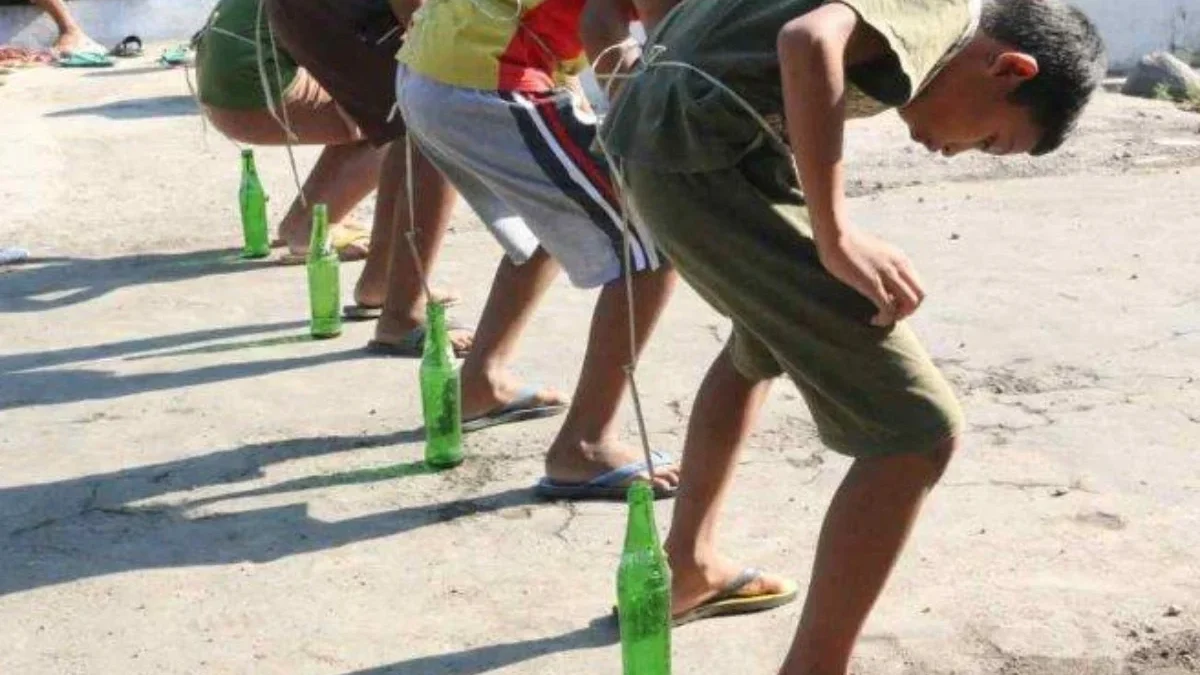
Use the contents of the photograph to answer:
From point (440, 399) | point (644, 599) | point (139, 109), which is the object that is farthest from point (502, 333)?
point (139, 109)

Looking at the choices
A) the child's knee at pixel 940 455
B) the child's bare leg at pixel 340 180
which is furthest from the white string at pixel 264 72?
the child's knee at pixel 940 455

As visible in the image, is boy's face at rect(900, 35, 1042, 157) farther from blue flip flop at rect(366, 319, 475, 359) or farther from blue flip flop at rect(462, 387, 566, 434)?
blue flip flop at rect(366, 319, 475, 359)

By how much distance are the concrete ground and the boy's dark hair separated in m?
1.06

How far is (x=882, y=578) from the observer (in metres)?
3.15

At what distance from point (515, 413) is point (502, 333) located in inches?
9.8

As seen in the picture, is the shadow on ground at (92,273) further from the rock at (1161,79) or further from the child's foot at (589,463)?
the rock at (1161,79)

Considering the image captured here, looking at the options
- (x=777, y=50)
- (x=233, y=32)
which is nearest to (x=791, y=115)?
(x=777, y=50)

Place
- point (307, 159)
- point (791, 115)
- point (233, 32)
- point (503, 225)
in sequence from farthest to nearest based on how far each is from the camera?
point (307, 159) → point (233, 32) → point (503, 225) → point (791, 115)

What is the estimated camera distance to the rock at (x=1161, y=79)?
9.95 m

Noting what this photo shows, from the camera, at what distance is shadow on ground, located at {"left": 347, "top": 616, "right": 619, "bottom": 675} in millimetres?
3545

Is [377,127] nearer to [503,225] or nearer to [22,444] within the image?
[503,225]

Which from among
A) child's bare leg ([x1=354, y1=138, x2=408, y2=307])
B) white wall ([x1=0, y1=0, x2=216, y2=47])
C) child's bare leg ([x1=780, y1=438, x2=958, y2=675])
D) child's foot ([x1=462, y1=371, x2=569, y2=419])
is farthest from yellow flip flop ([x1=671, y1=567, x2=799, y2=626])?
white wall ([x1=0, y1=0, x2=216, y2=47])

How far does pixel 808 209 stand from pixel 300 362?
2.81 meters

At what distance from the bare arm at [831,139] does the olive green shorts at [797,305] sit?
0.10m
